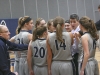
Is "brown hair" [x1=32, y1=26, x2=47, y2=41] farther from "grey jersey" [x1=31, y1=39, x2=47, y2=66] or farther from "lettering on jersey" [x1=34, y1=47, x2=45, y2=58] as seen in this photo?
"lettering on jersey" [x1=34, y1=47, x2=45, y2=58]

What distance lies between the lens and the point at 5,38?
272cm

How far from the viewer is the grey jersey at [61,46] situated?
315 centimetres

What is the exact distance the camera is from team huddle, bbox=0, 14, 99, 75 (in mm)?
3143

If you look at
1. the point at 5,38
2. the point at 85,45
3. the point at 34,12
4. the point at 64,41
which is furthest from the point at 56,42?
the point at 34,12

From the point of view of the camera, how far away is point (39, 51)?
3.37 meters

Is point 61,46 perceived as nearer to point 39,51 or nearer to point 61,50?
point 61,50

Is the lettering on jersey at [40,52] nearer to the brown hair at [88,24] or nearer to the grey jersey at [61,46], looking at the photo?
the grey jersey at [61,46]

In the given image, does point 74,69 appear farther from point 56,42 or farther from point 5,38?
point 5,38

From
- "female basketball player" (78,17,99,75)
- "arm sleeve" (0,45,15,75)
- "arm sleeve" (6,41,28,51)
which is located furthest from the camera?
"arm sleeve" (6,41,28,51)

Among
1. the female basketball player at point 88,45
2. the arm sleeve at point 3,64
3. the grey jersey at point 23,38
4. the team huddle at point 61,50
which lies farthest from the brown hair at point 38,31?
the arm sleeve at point 3,64

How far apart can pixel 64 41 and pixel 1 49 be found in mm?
1026

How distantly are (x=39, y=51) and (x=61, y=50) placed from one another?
404 mm

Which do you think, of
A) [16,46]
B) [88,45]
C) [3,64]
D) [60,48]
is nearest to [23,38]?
[16,46]

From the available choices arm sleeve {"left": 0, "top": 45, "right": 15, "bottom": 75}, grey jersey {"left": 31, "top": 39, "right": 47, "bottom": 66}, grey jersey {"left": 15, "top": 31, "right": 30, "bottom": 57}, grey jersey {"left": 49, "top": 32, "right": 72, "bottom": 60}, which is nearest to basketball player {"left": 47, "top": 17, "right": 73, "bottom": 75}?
grey jersey {"left": 49, "top": 32, "right": 72, "bottom": 60}
